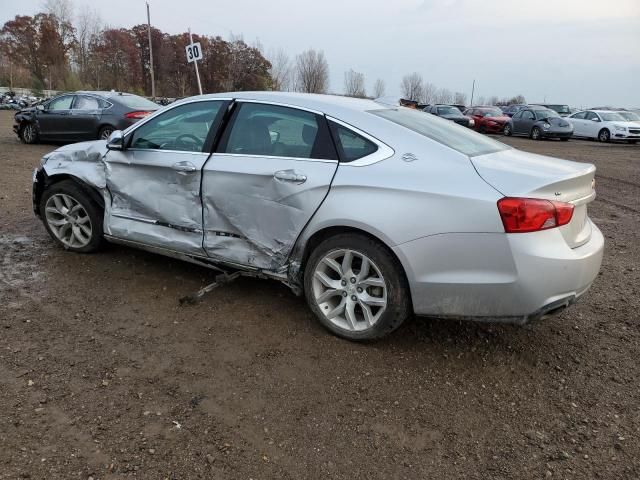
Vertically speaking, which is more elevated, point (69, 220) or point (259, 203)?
point (259, 203)

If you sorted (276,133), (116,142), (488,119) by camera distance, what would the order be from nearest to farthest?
(276,133), (116,142), (488,119)

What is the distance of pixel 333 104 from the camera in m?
3.69

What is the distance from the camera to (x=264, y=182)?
11.9 ft

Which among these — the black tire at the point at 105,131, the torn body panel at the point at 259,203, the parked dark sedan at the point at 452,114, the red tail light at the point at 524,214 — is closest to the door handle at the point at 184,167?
the torn body panel at the point at 259,203

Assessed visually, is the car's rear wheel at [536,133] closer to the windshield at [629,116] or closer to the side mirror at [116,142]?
the windshield at [629,116]

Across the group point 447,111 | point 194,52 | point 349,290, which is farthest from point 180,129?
point 447,111

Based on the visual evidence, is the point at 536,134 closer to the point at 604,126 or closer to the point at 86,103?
the point at 604,126

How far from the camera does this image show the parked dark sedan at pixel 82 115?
12.2m

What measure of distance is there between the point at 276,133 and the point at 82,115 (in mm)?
10698

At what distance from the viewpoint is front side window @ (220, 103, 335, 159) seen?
357 centimetres

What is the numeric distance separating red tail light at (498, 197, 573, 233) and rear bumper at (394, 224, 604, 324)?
5cm

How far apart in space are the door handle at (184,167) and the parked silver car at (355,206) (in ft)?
0.04

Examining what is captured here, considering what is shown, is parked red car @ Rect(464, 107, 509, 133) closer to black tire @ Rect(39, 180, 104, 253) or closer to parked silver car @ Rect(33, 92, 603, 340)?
parked silver car @ Rect(33, 92, 603, 340)

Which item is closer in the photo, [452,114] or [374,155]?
[374,155]
